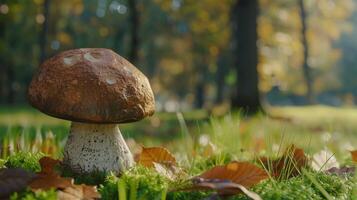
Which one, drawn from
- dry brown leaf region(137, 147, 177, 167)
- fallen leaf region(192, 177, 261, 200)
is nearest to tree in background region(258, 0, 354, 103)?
dry brown leaf region(137, 147, 177, 167)

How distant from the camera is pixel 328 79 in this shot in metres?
65.6

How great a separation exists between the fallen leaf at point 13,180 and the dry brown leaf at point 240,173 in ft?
2.29

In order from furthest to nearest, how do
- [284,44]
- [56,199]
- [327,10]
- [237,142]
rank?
[284,44], [327,10], [237,142], [56,199]

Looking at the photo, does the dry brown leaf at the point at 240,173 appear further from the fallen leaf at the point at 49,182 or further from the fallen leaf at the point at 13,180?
the fallen leaf at the point at 13,180

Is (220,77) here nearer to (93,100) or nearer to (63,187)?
(93,100)

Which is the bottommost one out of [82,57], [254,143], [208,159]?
[254,143]

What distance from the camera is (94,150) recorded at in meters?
2.28

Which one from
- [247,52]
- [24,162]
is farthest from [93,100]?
[247,52]

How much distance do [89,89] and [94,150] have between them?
1.09ft

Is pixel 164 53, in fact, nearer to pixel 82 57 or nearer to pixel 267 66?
pixel 267 66

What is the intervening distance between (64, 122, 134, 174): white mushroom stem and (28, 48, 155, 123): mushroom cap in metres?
0.21

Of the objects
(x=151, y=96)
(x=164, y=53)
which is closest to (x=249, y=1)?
(x=151, y=96)

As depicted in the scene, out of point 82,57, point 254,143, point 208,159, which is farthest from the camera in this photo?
point 254,143

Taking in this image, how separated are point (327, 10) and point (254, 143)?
71.5 feet
